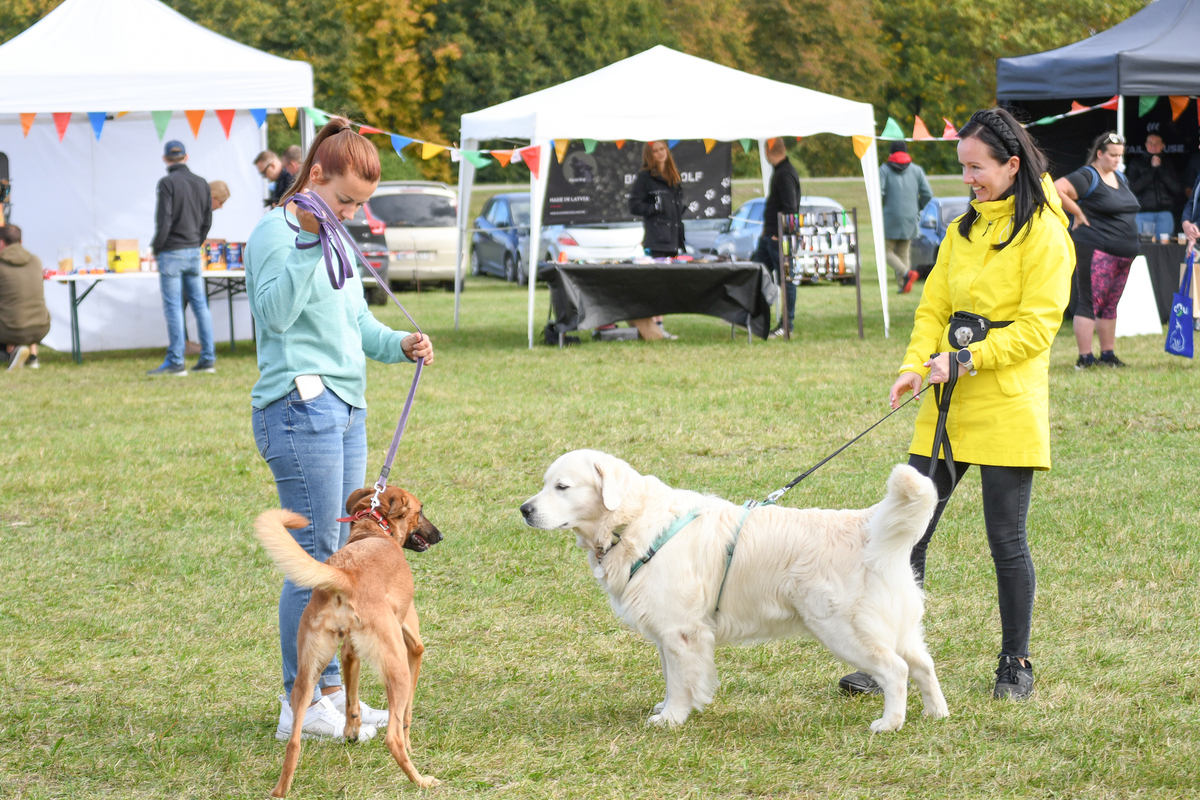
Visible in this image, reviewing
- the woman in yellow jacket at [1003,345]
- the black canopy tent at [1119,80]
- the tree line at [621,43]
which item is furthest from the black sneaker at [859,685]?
the tree line at [621,43]

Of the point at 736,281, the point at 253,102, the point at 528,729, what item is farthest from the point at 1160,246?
the point at 528,729

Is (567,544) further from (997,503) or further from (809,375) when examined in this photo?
(809,375)

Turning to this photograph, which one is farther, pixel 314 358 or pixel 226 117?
pixel 226 117

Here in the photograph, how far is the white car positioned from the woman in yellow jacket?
1555 cm

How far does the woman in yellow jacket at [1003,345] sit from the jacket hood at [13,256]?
9868 millimetres

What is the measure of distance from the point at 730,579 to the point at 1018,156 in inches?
62.0

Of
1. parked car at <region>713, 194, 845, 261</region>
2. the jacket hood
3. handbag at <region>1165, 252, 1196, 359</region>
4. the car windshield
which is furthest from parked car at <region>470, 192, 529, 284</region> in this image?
handbag at <region>1165, 252, 1196, 359</region>

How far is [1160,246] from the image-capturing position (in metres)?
13.0

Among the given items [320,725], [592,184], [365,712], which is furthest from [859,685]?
[592,184]

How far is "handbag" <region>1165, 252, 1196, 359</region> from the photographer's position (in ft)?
31.0

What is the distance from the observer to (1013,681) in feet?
12.4

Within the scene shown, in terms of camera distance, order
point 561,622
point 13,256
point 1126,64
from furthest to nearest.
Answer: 1. point 1126,64
2. point 13,256
3. point 561,622

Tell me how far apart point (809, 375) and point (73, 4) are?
28.4 ft

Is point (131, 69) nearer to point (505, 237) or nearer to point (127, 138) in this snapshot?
point (127, 138)
